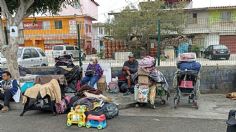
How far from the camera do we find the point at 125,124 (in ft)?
22.6

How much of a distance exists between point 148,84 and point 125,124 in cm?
188

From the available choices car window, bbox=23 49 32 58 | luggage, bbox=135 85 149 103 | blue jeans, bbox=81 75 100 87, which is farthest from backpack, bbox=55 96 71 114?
car window, bbox=23 49 32 58

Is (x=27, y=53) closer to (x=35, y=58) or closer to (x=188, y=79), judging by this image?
(x=35, y=58)

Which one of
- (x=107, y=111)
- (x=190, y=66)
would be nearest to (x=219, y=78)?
(x=190, y=66)

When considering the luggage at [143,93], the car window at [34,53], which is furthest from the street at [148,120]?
the car window at [34,53]

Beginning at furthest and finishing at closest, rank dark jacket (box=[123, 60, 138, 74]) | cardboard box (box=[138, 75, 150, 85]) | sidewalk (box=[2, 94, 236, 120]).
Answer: dark jacket (box=[123, 60, 138, 74]) < cardboard box (box=[138, 75, 150, 85]) < sidewalk (box=[2, 94, 236, 120])

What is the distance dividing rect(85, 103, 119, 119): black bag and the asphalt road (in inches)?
5.5

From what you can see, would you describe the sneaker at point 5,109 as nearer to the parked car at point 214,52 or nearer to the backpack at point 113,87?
the backpack at point 113,87

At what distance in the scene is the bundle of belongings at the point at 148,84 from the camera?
330 inches

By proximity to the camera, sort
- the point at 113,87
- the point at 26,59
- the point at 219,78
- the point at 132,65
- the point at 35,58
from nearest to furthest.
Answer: the point at 132,65 < the point at 113,87 < the point at 219,78 < the point at 26,59 < the point at 35,58

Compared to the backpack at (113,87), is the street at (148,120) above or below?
below

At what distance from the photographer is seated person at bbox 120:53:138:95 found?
1012 cm

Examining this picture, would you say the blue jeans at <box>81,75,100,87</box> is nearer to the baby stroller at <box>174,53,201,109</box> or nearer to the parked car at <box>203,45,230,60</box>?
the baby stroller at <box>174,53,201,109</box>

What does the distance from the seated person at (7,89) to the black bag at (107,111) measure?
9.73ft
